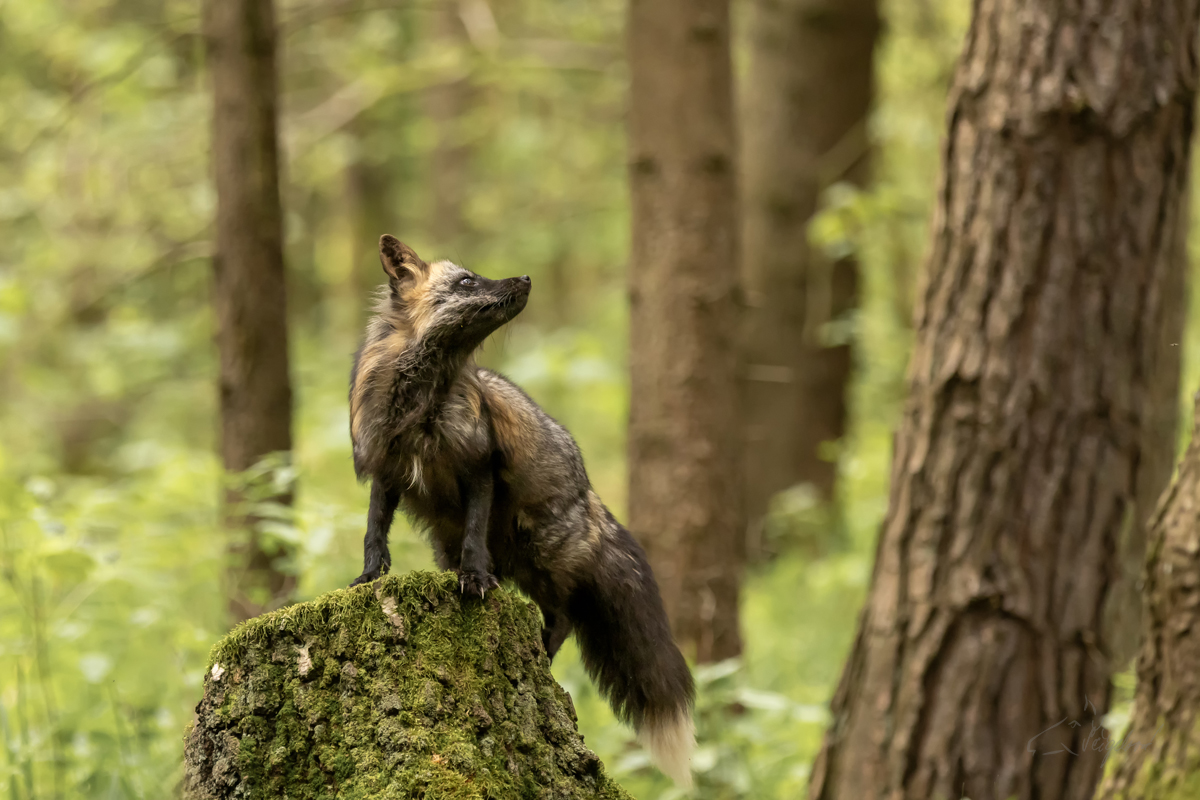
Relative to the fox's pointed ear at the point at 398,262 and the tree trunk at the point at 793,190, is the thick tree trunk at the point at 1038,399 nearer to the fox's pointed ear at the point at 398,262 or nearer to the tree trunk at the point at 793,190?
the fox's pointed ear at the point at 398,262

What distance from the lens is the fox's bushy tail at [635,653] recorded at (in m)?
3.42

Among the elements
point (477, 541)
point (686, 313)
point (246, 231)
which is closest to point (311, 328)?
point (246, 231)

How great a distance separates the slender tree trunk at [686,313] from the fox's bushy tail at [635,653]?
2.29m

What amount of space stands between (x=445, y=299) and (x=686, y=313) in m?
2.69

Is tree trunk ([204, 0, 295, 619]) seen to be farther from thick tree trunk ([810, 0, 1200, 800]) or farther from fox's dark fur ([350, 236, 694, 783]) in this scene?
thick tree trunk ([810, 0, 1200, 800])

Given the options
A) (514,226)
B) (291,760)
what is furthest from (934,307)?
(514,226)

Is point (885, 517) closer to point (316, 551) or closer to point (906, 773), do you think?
point (906, 773)

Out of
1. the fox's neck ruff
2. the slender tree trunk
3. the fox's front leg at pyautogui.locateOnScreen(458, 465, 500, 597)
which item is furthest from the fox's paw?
the slender tree trunk

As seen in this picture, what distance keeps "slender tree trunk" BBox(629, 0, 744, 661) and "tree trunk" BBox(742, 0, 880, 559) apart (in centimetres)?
359

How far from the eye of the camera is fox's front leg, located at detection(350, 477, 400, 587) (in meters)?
3.02

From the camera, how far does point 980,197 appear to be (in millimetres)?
4258

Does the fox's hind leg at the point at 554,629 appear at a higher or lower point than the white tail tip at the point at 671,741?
higher

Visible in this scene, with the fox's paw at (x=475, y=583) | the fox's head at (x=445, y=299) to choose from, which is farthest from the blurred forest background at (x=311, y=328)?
the fox's paw at (x=475, y=583)

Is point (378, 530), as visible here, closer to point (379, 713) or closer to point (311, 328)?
point (379, 713)
